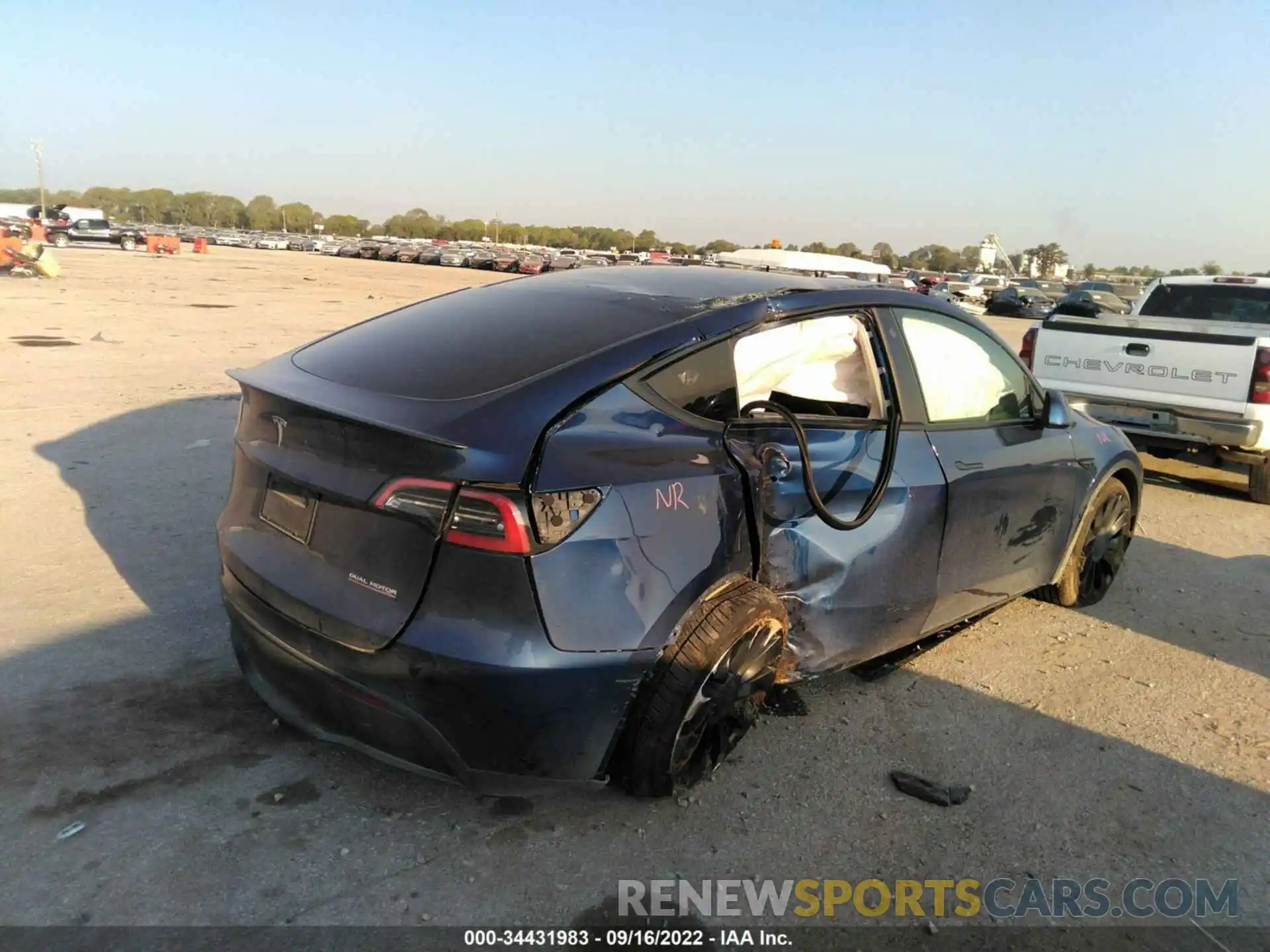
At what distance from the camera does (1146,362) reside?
24.7ft

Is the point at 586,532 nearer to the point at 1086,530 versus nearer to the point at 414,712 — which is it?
the point at 414,712

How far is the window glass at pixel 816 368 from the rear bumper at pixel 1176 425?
4.22m

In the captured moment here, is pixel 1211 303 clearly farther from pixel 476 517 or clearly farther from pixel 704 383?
pixel 476 517

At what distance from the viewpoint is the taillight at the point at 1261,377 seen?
23.0 feet

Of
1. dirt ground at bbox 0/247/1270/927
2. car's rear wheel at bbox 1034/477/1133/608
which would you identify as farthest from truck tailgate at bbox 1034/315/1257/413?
car's rear wheel at bbox 1034/477/1133/608

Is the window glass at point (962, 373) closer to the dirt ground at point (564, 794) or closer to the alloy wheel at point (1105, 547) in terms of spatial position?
the alloy wheel at point (1105, 547)

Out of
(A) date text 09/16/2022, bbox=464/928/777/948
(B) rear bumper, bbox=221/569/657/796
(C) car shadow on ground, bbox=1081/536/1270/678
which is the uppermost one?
(B) rear bumper, bbox=221/569/657/796

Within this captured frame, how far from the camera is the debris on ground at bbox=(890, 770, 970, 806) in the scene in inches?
126

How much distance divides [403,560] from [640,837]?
3.78 feet

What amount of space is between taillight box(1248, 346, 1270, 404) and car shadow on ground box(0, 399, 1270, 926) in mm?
4682

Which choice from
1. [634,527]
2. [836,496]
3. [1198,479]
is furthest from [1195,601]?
[634,527]

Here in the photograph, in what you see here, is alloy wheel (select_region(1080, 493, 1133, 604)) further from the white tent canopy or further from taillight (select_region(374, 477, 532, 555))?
taillight (select_region(374, 477, 532, 555))

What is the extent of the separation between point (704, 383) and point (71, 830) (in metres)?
2.32

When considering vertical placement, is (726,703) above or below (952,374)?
below
